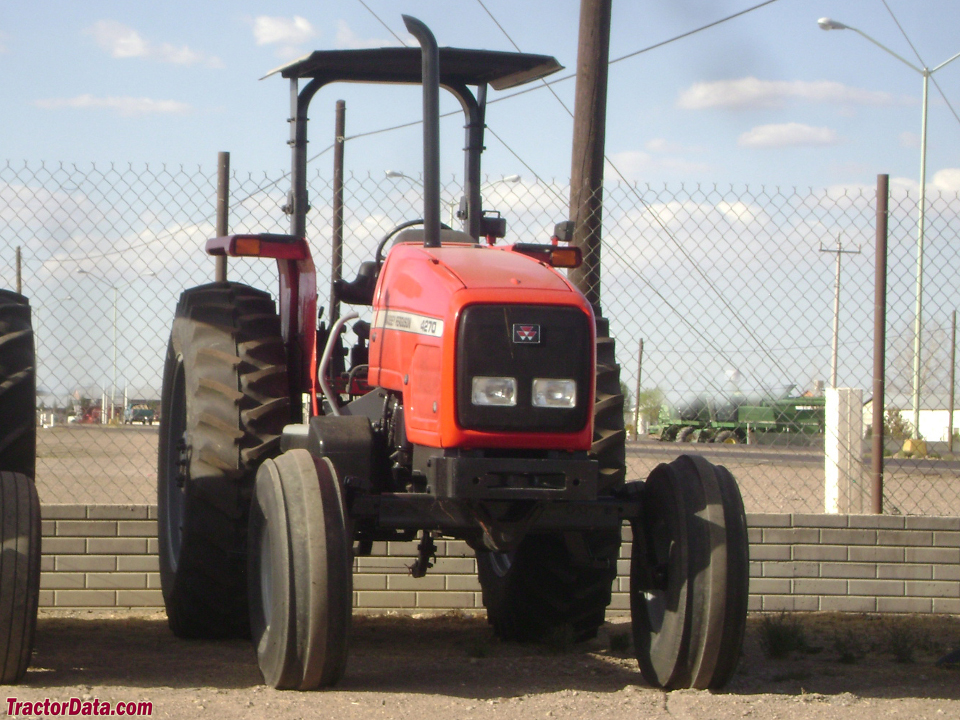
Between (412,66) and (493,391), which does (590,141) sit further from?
(493,391)

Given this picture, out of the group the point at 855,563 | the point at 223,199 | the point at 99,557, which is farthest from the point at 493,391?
the point at 855,563

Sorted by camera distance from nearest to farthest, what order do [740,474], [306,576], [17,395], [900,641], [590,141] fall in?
1. [306,576]
2. [17,395]
3. [900,641]
4. [590,141]
5. [740,474]

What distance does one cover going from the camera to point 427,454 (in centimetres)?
424

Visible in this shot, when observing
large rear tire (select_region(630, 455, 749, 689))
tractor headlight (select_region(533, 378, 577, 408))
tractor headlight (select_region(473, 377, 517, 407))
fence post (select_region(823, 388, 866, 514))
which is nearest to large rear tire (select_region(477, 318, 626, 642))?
large rear tire (select_region(630, 455, 749, 689))

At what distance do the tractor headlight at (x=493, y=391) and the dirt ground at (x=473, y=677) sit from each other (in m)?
1.03

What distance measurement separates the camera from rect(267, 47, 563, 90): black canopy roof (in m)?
5.45

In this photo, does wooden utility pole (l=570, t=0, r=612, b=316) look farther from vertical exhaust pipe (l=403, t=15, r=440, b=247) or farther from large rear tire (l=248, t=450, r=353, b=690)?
large rear tire (l=248, t=450, r=353, b=690)

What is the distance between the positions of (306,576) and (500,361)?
0.96m

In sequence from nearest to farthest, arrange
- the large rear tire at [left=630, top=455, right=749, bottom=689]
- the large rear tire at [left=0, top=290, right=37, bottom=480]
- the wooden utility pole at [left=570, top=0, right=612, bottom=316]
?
the large rear tire at [left=630, top=455, right=749, bottom=689] → the large rear tire at [left=0, top=290, right=37, bottom=480] → the wooden utility pole at [left=570, top=0, right=612, bottom=316]

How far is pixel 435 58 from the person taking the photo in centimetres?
452

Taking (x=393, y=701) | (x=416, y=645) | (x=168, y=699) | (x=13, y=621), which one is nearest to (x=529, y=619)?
(x=416, y=645)

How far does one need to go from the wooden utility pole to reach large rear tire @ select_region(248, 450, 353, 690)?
285 cm

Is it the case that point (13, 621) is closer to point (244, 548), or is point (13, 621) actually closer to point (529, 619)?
point (244, 548)

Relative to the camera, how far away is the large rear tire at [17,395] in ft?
17.2
